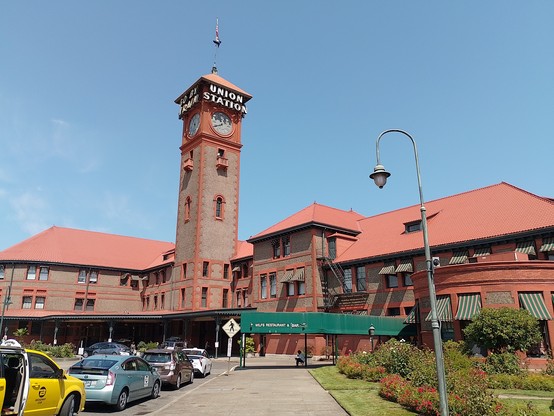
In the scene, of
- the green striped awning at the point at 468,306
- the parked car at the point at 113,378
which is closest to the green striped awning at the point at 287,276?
the green striped awning at the point at 468,306

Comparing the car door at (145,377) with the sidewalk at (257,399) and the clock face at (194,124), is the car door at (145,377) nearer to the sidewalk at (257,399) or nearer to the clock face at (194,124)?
the sidewalk at (257,399)

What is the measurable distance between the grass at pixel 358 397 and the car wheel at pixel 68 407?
7.47 metres

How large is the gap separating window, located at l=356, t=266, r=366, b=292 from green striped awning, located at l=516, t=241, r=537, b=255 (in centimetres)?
1359

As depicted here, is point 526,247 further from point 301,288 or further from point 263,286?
point 263,286

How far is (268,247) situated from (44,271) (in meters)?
33.5

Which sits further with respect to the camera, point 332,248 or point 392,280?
point 332,248

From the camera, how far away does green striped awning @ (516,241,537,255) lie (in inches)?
Result: 1126

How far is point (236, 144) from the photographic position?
60.9 meters

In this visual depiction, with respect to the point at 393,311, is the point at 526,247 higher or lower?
higher

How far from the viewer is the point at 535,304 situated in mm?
24172

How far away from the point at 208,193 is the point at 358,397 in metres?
43.1

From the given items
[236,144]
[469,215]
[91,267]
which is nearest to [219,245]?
[236,144]

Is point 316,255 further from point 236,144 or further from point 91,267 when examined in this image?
point 91,267

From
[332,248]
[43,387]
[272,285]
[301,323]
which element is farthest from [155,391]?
[272,285]
